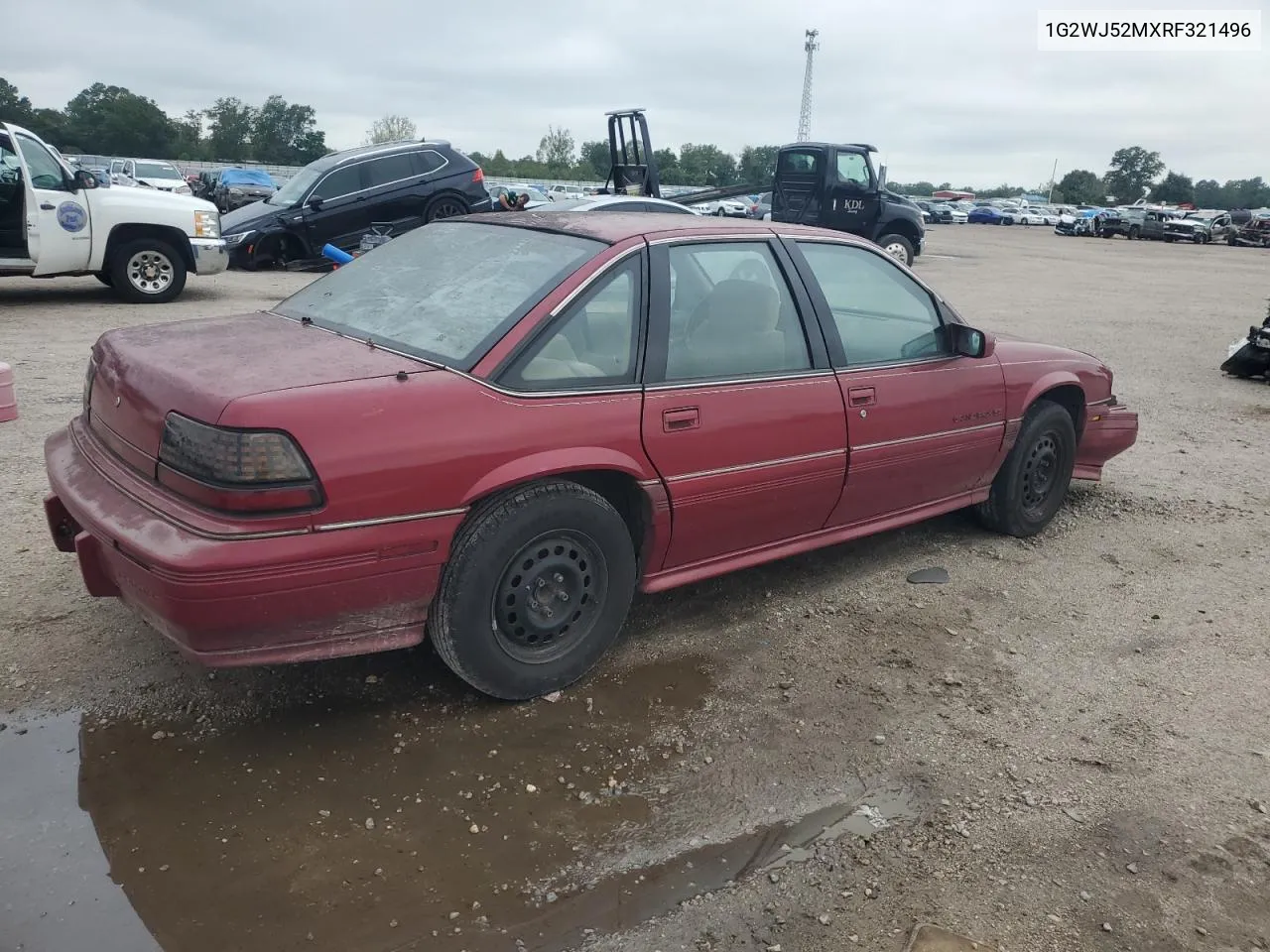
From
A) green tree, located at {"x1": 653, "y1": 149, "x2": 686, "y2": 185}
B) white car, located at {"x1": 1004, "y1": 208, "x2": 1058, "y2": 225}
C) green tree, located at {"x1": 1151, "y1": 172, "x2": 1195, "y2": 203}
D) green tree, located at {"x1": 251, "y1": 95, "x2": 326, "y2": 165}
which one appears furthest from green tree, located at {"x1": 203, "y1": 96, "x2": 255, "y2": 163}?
green tree, located at {"x1": 1151, "y1": 172, "x2": 1195, "y2": 203}

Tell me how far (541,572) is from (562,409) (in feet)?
1.74

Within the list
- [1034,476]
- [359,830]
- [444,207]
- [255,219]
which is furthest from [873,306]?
[255,219]

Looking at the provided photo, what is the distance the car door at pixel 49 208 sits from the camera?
32.0ft

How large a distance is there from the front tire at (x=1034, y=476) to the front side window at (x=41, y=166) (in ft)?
31.4

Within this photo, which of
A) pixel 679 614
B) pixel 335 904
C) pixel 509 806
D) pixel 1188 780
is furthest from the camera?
pixel 679 614

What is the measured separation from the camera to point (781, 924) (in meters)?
2.39

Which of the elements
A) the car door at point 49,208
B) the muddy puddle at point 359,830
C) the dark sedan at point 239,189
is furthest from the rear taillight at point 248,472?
the dark sedan at point 239,189

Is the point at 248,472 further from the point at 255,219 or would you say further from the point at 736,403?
the point at 255,219

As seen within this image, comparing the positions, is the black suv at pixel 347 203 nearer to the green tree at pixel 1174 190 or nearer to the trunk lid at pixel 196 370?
the trunk lid at pixel 196 370

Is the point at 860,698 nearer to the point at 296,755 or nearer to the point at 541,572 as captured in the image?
the point at 541,572

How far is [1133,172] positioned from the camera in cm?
10044

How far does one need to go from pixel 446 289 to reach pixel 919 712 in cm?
221

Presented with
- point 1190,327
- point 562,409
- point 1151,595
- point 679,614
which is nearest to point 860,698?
point 679,614

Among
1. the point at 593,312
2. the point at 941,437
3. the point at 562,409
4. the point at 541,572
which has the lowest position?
the point at 541,572
